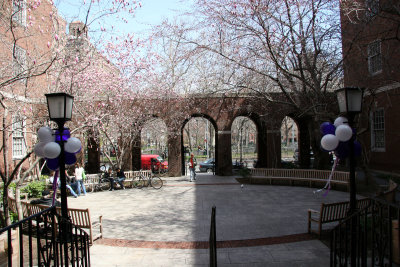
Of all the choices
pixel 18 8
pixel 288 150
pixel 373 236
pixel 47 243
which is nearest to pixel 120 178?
pixel 18 8

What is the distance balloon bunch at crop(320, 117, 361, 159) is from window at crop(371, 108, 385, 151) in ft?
38.4

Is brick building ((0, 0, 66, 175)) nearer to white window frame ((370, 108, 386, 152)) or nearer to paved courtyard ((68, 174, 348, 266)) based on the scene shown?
paved courtyard ((68, 174, 348, 266))

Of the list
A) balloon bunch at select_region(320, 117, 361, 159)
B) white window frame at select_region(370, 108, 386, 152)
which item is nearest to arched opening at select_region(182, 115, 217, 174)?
white window frame at select_region(370, 108, 386, 152)

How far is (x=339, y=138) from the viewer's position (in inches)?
205

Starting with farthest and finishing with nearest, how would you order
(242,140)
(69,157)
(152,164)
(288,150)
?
(288,150) < (242,140) < (152,164) < (69,157)

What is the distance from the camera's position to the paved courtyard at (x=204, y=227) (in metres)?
5.67

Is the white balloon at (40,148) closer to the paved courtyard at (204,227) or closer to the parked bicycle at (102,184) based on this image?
the paved courtyard at (204,227)

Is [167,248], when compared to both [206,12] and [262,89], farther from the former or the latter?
[262,89]

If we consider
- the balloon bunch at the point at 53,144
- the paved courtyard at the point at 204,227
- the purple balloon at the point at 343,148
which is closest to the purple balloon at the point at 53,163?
the balloon bunch at the point at 53,144

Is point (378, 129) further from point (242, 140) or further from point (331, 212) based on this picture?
point (242, 140)

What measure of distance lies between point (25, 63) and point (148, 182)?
790cm

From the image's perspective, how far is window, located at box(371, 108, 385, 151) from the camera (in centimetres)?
1548

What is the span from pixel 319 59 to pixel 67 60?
972 cm

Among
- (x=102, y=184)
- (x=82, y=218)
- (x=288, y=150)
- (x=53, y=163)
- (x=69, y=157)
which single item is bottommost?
(x=102, y=184)
